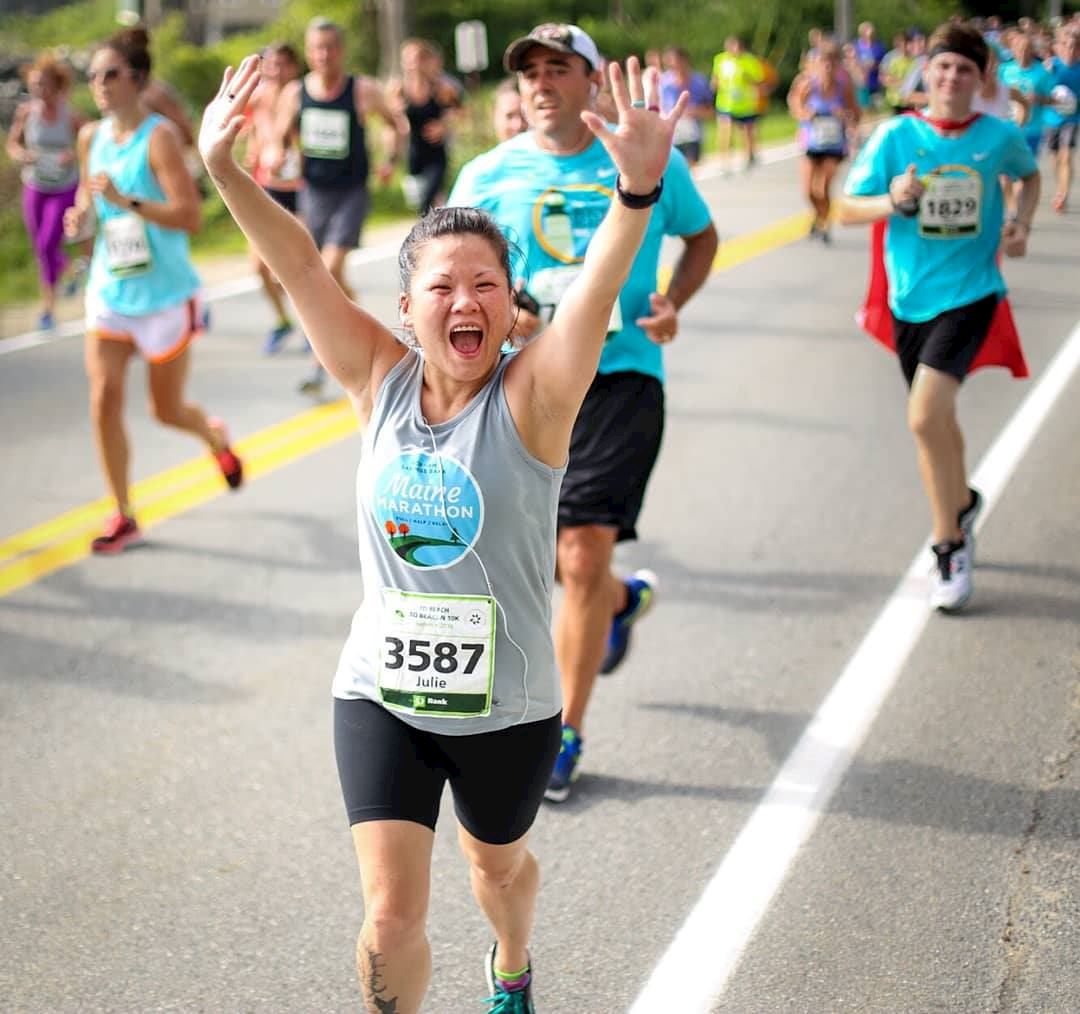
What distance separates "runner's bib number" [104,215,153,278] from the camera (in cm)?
683

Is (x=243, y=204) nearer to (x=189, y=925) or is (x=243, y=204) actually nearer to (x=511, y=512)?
(x=511, y=512)

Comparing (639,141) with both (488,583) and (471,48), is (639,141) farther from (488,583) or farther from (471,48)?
(471,48)

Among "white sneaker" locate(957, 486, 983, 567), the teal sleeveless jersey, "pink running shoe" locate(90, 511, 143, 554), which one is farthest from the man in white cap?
"pink running shoe" locate(90, 511, 143, 554)

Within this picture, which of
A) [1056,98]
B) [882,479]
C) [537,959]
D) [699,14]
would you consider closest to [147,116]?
[882,479]

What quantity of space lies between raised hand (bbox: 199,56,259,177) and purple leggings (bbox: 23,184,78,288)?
9.39 m

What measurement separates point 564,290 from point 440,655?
6.45 feet

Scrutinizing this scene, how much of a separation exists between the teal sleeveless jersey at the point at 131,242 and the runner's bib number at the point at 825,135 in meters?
9.77

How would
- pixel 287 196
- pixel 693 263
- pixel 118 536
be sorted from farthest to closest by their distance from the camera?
pixel 287 196
pixel 118 536
pixel 693 263

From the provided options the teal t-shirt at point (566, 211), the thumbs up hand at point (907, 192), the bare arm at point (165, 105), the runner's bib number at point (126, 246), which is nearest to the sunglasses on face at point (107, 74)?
the runner's bib number at point (126, 246)

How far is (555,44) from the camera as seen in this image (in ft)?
14.8

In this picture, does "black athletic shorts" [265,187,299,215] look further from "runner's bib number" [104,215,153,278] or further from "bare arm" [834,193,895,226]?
"bare arm" [834,193,895,226]

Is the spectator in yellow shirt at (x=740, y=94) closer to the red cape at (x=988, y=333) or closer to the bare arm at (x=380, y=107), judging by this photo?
the bare arm at (x=380, y=107)

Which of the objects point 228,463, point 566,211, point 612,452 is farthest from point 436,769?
point 228,463

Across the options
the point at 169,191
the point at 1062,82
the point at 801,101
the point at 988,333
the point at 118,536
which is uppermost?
the point at 169,191
